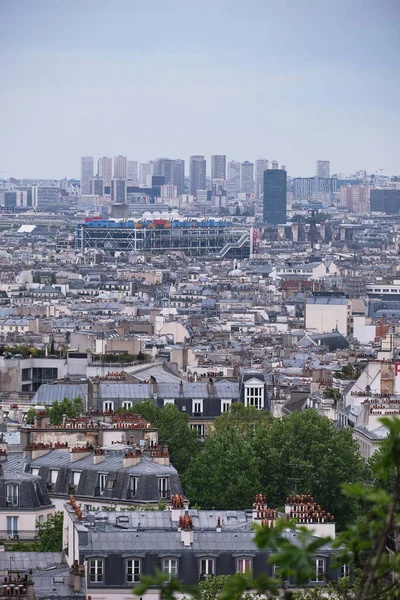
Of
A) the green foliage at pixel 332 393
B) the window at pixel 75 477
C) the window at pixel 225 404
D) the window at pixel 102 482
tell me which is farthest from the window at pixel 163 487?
the green foliage at pixel 332 393

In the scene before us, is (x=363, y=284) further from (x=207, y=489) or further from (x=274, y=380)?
(x=207, y=489)

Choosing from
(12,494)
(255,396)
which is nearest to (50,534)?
(12,494)

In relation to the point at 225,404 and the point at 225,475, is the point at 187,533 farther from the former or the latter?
the point at 225,404

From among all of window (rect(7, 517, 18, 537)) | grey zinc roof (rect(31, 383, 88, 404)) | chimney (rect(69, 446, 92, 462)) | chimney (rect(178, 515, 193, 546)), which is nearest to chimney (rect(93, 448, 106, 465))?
chimney (rect(69, 446, 92, 462))

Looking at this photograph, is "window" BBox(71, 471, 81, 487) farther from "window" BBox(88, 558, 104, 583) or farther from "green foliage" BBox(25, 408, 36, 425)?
"green foliage" BBox(25, 408, 36, 425)

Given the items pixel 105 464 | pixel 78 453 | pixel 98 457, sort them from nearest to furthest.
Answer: pixel 105 464 → pixel 98 457 → pixel 78 453

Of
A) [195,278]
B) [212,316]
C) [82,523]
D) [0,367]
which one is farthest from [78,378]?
[195,278]
